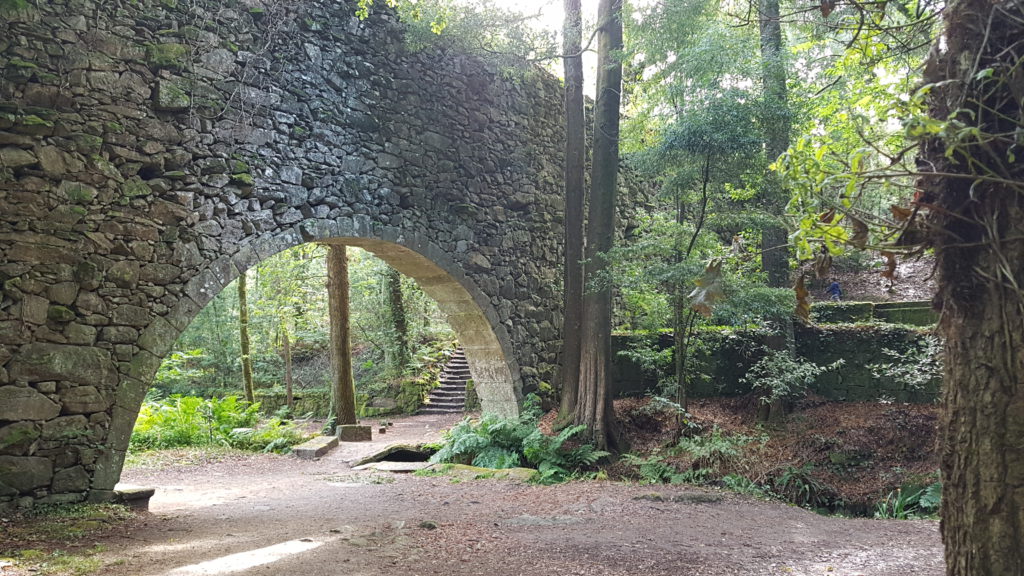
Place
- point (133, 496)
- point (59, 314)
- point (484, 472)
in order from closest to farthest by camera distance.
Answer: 1. point (59, 314)
2. point (133, 496)
3. point (484, 472)

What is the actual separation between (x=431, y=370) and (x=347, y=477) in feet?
25.3

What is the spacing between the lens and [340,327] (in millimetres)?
10734

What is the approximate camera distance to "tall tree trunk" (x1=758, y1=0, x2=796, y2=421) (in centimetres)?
743

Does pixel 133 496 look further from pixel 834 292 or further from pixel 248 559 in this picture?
pixel 834 292

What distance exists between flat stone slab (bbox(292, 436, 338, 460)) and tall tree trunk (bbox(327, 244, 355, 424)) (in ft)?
2.88

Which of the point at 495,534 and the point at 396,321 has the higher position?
the point at 396,321

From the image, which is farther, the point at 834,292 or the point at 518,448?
the point at 834,292

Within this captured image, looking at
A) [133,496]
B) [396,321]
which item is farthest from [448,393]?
[133,496]

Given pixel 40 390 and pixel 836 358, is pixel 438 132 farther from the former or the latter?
pixel 836 358

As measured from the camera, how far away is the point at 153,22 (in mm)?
5457

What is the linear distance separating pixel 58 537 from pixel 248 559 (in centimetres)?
132

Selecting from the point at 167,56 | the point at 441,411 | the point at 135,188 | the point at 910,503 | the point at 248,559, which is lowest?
the point at 441,411

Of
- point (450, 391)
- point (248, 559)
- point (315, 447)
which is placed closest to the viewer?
point (248, 559)

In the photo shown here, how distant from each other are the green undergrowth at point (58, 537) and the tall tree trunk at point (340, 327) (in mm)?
5723
